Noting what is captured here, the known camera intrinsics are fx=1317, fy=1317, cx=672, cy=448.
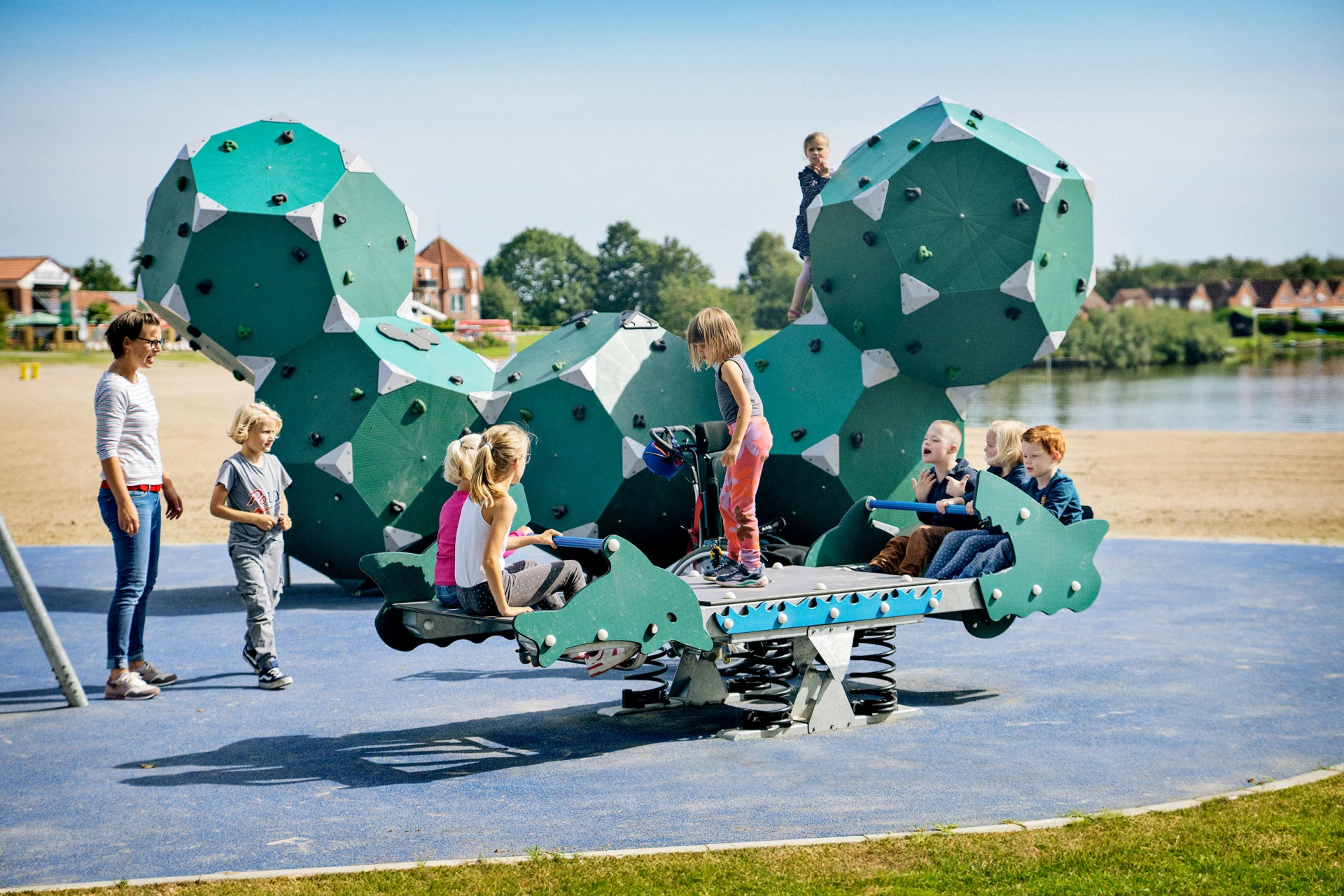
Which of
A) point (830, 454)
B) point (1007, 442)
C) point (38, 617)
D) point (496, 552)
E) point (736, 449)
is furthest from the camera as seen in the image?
point (830, 454)

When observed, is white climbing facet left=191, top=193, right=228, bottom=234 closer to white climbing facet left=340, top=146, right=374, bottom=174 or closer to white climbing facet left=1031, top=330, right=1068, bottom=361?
white climbing facet left=340, top=146, right=374, bottom=174

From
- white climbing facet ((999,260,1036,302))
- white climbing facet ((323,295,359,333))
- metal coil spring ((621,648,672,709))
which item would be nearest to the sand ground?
white climbing facet ((323,295,359,333))

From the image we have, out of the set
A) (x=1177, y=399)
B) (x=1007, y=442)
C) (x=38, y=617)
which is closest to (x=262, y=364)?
(x=38, y=617)

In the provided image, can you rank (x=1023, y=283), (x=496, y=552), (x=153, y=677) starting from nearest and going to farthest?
(x=496, y=552), (x=153, y=677), (x=1023, y=283)

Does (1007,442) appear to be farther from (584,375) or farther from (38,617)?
(38,617)

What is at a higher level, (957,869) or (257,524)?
(257,524)

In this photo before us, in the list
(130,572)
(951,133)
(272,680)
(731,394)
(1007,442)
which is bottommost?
(272,680)

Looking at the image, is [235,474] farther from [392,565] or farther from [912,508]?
[912,508]

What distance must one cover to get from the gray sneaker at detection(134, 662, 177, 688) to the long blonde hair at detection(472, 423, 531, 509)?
322 cm

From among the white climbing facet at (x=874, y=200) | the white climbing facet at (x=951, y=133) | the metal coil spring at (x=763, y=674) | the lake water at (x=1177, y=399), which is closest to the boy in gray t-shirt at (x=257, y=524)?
the metal coil spring at (x=763, y=674)

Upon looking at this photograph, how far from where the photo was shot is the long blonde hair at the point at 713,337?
24.3 feet

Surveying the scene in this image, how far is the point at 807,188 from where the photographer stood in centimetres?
1105

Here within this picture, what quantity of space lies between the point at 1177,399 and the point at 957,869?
164 feet

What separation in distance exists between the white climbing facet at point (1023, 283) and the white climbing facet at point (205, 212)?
5972 millimetres
